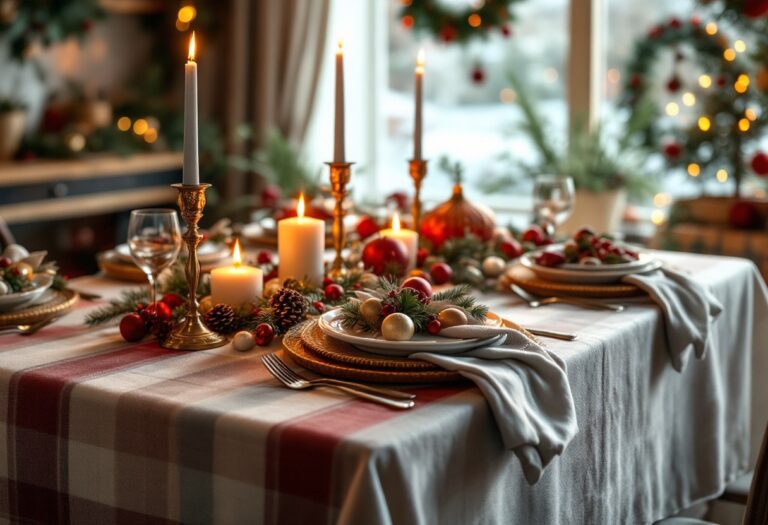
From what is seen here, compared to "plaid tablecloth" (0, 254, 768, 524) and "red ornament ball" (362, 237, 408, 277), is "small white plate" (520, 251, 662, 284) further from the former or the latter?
"red ornament ball" (362, 237, 408, 277)

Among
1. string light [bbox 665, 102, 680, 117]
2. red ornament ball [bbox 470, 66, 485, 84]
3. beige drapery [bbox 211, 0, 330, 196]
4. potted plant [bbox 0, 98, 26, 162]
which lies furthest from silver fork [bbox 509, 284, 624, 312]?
beige drapery [bbox 211, 0, 330, 196]

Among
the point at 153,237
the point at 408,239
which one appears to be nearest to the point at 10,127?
the point at 408,239

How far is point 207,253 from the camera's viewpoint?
2.13 meters

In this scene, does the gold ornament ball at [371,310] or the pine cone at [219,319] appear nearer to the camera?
the gold ornament ball at [371,310]

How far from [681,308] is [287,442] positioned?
3.03 ft

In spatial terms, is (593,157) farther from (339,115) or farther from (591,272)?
(339,115)

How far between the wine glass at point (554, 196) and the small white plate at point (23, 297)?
1046 millimetres

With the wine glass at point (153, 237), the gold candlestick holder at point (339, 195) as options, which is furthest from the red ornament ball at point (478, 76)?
the wine glass at point (153, 237)

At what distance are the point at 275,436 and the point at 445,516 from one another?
230mm

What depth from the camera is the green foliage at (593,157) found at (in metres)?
3.84

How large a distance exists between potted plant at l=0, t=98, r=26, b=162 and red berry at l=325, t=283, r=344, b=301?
2611 mm

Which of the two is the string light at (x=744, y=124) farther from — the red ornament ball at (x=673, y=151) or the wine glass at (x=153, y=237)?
the wine glass at (x=153, y=237)

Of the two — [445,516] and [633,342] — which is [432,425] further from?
[633,342]

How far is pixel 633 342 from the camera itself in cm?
169
